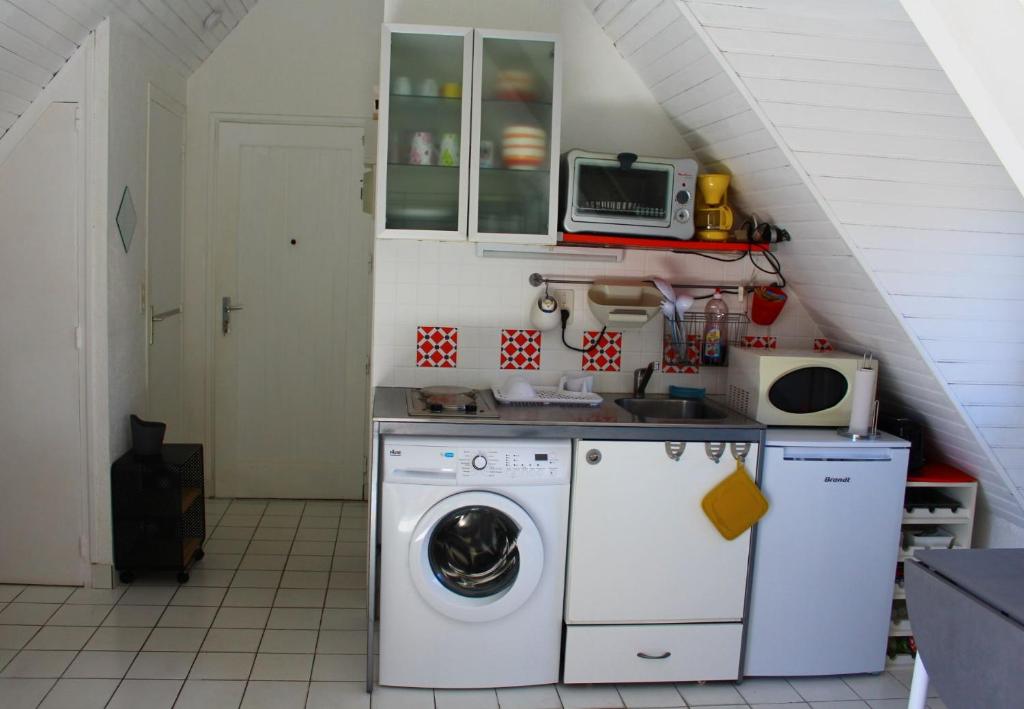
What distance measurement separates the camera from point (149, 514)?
3.54m

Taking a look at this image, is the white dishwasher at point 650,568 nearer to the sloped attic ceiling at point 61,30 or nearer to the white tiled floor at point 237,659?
the white tiled floor at point 237,659

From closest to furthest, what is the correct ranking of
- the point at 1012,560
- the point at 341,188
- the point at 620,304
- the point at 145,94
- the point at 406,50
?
the point at 1012,560 → the point at 406,50 → the point at 620,304 → the point at 145,94 → the point at 341,188

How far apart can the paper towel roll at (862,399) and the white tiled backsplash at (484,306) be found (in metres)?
0.58

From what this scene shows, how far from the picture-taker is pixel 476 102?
313 centimetres

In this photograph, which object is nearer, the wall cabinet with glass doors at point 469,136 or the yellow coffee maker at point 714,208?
the wall cabinet with glass doors at point 469,136

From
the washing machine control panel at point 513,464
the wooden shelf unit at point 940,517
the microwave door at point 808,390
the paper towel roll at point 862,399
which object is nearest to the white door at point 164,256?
the washing machine control panel at point 513,464

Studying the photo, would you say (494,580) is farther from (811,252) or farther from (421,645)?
(811,252)

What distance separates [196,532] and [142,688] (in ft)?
3.30

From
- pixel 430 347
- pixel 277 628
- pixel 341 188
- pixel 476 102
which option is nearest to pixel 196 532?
pixel 277 628

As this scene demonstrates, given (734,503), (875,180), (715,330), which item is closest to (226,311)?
(715,330)

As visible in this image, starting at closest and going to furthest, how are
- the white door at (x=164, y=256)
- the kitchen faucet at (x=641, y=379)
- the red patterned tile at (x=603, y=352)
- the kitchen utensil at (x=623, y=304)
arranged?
the kitchen utensil at (x=623, y=304) → the kitchen faucet at (x=641, y=379) → the red patterned tile at (x=603, y=352) → the white door at (x=164, y=256)

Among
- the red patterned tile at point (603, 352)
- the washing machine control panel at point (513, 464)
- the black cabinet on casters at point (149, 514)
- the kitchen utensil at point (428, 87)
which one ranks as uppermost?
the kitchen utensil at point (428, 87)

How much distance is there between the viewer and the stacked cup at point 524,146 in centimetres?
319

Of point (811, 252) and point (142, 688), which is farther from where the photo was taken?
point (811, 252)
